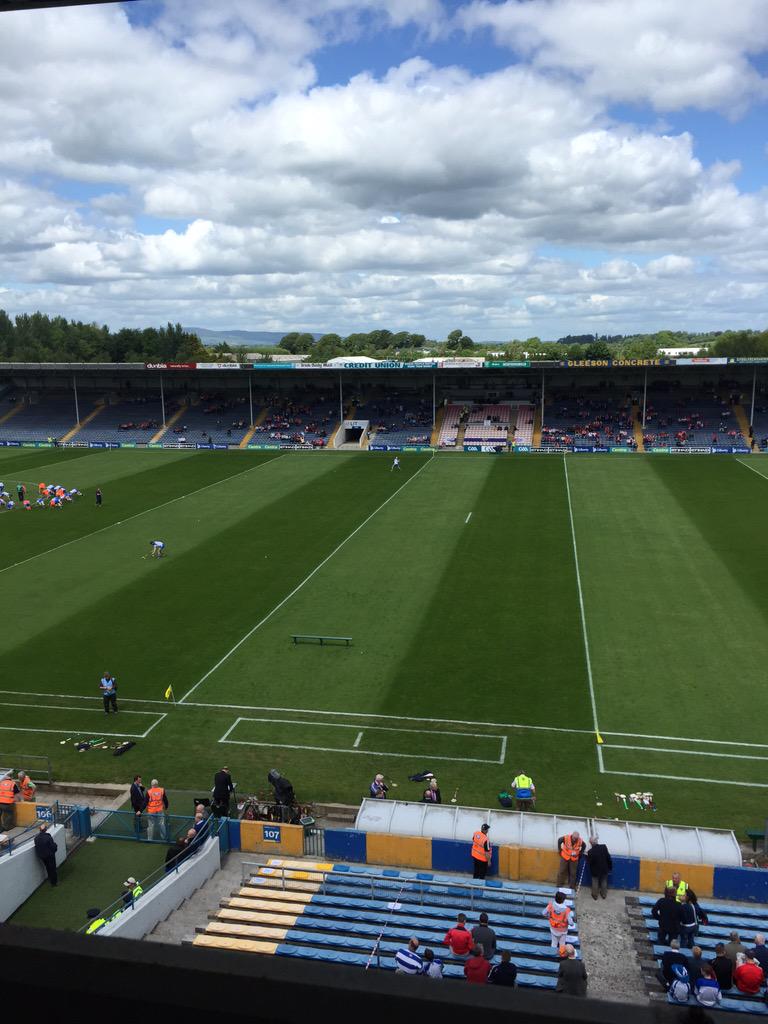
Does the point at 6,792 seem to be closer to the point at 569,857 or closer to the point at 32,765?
the point at 32,765

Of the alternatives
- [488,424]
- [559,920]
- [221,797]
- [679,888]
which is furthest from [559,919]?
[488,424]

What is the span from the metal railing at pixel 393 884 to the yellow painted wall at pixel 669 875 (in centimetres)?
218

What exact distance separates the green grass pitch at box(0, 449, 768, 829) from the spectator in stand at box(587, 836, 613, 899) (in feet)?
10.6

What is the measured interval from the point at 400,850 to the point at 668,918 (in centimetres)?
520

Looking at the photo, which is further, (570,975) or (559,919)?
(559,919)

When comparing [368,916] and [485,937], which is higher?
[485,937]

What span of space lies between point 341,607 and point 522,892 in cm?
1776

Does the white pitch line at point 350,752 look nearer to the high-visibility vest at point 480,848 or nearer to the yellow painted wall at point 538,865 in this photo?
the yellow painted wall at point 538,865

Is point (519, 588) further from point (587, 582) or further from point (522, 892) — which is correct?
point (522, 892)

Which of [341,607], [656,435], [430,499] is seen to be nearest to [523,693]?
[341,607]

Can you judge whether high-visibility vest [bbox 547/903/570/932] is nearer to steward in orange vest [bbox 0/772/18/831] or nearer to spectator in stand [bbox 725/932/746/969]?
spectator in stand [bbox 725/932/746/969]

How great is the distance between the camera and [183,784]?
19.2 m

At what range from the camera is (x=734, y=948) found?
38.3 ft

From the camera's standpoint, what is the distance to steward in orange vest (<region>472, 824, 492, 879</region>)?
14.9 m
